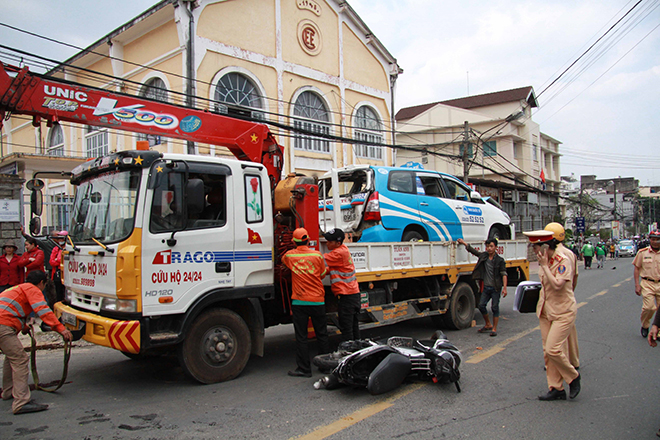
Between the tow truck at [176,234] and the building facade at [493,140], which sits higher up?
the building facade at [493,140]

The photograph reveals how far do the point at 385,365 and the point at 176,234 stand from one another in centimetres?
258

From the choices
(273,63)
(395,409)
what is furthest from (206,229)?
(273,63)

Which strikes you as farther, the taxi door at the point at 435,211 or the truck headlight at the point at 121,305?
the taxi door at the point at 435,211

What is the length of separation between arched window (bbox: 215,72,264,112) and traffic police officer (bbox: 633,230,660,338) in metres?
12.2

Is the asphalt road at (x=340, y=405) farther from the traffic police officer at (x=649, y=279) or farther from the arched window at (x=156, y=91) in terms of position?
the arched window at (x=156, y=91)

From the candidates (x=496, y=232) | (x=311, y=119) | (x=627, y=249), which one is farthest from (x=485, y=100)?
(x=496, y=232)

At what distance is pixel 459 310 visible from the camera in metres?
8.58

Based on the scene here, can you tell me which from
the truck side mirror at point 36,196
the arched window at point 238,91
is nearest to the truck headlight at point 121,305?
the truck side mirror at point 36,196

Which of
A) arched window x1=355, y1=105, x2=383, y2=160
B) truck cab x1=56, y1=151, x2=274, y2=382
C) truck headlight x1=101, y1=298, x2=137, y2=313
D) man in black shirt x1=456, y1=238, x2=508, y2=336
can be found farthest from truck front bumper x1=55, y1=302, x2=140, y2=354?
arched window x1=355, y1=105, x2=383, y2=160

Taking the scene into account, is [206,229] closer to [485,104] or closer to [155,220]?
[155,220]

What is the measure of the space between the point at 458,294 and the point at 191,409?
17.5 ft

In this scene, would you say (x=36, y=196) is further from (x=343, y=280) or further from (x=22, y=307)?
(x=343, y=280)

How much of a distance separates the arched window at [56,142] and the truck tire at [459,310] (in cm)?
1926

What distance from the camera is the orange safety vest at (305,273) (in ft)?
18.2
